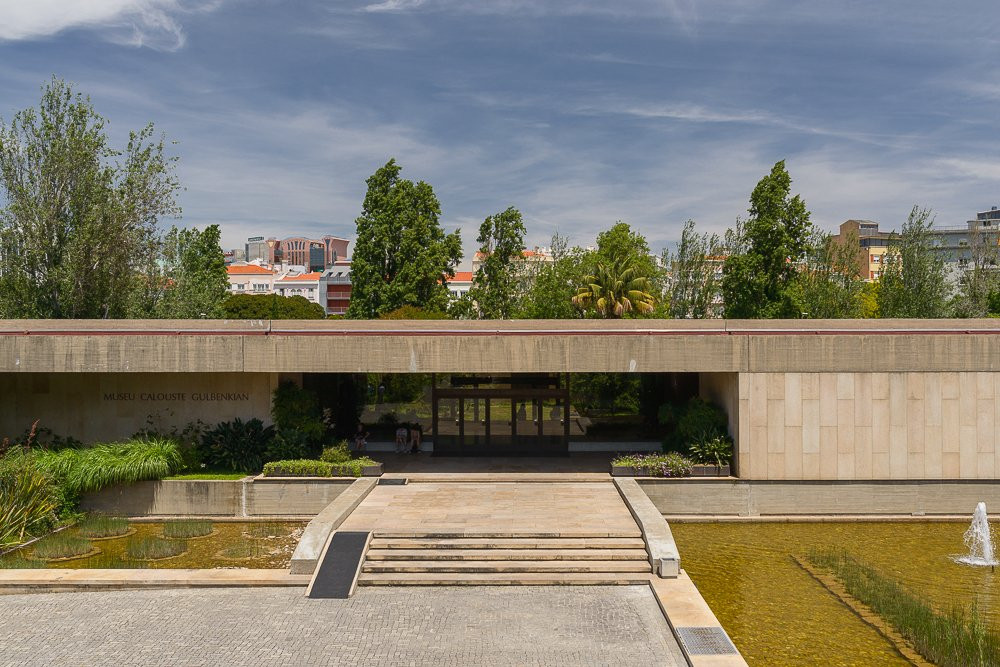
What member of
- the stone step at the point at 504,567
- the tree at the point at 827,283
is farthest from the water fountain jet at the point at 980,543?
the tree at the point at 827,283

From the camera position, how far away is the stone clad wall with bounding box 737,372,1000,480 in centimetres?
2078

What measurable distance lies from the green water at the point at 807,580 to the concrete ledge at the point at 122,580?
7.98 meters

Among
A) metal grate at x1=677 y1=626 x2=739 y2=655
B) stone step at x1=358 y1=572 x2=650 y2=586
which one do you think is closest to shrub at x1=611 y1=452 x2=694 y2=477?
stone step at x1=358 y1=572 x2=650 y2=586

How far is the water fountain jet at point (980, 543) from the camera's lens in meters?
16.7

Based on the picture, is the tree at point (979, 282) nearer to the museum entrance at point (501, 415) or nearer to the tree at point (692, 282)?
the tree at point (692, 282)

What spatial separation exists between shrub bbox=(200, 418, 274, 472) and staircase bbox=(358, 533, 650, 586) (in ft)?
24.0

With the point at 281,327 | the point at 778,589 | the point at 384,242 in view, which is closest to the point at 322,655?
the point at 778,589

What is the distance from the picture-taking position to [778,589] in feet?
49.0

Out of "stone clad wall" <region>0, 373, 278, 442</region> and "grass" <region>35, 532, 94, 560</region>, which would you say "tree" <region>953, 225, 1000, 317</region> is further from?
"grass" <region>35, 532, 94, 560</region>

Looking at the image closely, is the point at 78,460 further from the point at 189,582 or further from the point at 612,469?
the point at 612,469

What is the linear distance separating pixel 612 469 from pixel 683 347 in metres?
3.95

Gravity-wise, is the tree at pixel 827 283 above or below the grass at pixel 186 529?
above

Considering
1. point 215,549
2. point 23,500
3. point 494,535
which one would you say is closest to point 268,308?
point 23,500

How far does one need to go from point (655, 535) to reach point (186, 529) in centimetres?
1115
